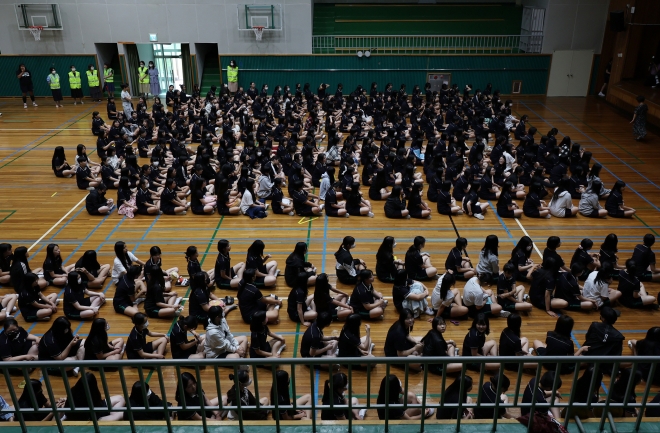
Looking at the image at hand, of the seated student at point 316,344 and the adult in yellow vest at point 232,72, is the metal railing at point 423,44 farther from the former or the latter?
the seated student at point 316,344

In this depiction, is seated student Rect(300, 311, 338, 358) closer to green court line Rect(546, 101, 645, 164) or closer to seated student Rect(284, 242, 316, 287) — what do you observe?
seated student Rect(284, 242, 316, 287)

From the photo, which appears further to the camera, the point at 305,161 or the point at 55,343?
the point at 305,161

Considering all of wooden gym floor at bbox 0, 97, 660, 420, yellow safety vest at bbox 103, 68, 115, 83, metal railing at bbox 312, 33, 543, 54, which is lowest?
wooden gym floor at bbox 0, 97, 660, 420

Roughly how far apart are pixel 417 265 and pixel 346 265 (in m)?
1.23

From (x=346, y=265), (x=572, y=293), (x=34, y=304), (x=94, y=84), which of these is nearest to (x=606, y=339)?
(x=572, y=293)

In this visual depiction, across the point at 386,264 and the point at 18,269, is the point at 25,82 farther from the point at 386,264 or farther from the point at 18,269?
the point at 386,264

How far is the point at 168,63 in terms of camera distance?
26.8 m

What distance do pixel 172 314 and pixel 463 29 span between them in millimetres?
23134

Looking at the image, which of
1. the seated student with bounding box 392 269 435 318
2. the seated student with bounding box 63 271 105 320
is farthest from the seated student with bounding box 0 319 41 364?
the seated student with bounding box 392 269 435 318

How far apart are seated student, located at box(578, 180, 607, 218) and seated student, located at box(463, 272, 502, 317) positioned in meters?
4.68

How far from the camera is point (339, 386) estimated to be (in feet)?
19.9

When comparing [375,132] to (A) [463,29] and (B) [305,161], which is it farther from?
(A) [463,29]

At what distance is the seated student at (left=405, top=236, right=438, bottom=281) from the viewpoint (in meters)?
9.45

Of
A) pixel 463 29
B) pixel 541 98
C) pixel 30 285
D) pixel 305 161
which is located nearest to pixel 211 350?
pixel 30 285
